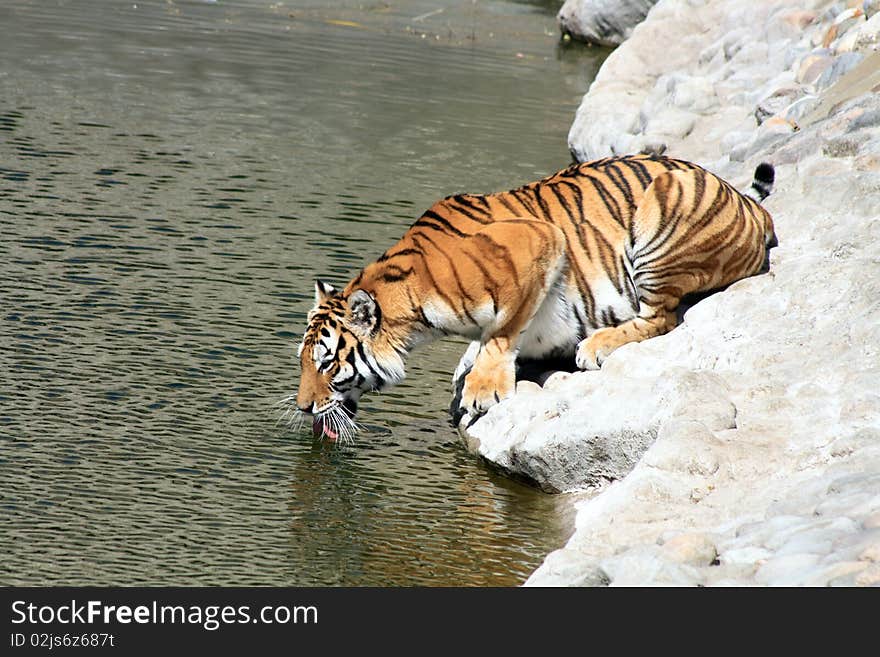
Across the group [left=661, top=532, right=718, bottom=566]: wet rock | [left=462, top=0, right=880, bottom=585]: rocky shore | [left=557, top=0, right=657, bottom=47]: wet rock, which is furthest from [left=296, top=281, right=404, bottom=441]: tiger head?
[left=557, top=0, right=657, bottom=47]: wet rock

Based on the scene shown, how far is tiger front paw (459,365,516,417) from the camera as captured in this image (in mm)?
8531

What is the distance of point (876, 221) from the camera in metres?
8.41

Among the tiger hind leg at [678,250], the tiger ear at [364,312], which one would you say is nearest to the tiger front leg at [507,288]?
the tiger hind leg at [678,250]

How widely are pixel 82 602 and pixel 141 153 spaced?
33.9 ft

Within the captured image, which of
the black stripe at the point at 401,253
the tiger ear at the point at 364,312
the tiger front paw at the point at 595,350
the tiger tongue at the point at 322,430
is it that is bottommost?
the tiger tongue at the point at 322,430

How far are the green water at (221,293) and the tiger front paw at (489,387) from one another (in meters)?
0.34

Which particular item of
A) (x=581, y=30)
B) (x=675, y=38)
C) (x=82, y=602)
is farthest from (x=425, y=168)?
(x=581, y=30)

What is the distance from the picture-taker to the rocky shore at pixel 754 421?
5.82 metres

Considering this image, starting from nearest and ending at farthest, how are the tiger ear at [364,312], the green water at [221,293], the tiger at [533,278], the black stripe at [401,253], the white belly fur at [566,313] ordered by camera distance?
1. the green water at [221,293]
2. the tiger ear at [364,312]
3. the tiger at [533,278]
4. the black stripe at [401,253]
5. the white belly fur at [566,313]

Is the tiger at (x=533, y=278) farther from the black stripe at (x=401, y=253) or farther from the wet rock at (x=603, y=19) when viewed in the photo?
the wet rock at (x=603, y=19)

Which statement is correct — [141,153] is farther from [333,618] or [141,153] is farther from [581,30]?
[581,30]

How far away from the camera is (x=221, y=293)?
11.2 meters

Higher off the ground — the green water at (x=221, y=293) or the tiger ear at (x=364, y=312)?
the tiger ear at (x=364, y=312)

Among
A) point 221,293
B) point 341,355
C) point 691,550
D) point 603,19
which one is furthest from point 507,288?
point 603,19
